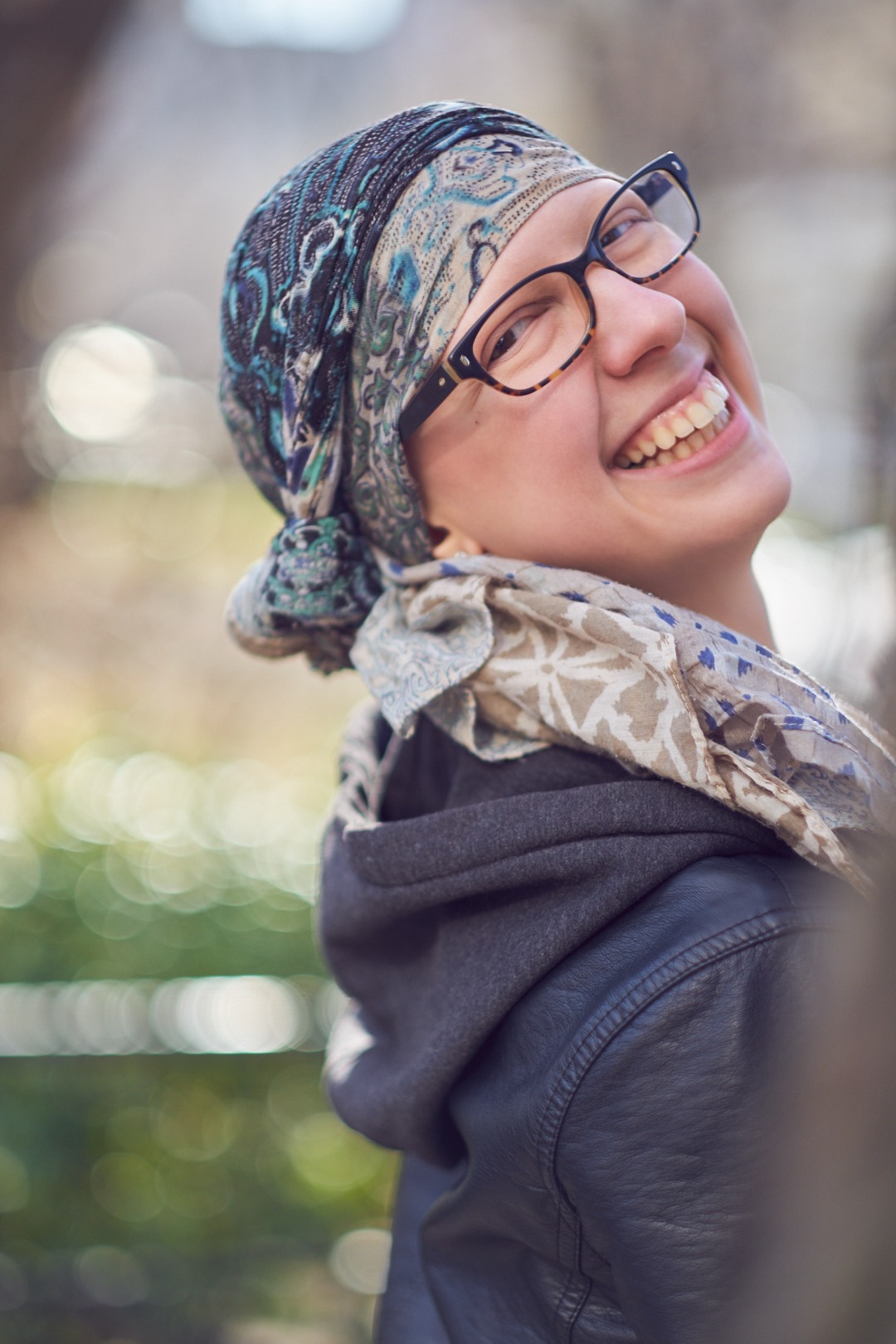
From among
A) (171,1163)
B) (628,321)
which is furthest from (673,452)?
(171,1163)

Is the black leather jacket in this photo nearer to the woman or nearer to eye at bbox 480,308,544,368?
the woman

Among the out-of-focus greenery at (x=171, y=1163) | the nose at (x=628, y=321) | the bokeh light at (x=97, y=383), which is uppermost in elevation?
the nose at (x=628, y=321)

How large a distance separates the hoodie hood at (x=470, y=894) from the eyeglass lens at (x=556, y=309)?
1.62ft

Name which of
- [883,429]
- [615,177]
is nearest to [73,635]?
[883,429]

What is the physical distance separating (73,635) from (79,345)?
2223 mm

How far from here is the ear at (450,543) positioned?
165 centimetres

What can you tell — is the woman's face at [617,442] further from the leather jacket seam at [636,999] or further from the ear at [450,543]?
the leather jacket seam at [636,999]

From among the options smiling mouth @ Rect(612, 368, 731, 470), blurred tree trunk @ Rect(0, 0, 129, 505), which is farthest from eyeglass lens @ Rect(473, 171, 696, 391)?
blurred tree trunk @ Rect(0, 0, 129, 505)

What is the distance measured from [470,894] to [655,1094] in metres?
0.33

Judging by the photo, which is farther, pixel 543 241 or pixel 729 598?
pixel 729 598

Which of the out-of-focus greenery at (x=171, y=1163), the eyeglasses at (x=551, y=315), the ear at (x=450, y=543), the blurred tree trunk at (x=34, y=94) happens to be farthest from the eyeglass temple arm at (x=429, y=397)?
the blurred tree trunk at (x=34, y=94)

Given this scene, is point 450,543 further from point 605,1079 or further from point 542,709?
point 605,1079

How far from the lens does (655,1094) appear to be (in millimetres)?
1136

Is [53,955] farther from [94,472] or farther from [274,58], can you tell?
[274,58]
